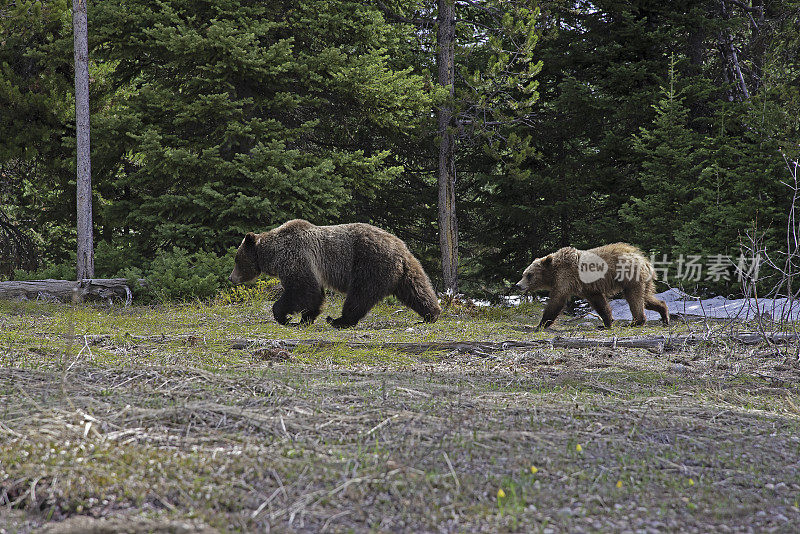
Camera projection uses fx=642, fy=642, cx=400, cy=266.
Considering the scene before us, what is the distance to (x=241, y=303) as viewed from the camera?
1157 centimetres

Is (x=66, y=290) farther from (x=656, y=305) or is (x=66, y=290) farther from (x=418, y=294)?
(x=656, y=305)

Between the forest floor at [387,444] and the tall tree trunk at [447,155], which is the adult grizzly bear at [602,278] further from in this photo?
the tall tree trunk at [447,155]

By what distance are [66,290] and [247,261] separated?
171 inches

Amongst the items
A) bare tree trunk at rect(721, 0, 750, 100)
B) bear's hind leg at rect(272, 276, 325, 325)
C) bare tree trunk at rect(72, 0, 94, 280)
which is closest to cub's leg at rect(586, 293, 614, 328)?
bear's hind leg at rect(272, 276, 325, 325)

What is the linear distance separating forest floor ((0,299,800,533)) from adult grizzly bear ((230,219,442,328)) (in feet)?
10.2

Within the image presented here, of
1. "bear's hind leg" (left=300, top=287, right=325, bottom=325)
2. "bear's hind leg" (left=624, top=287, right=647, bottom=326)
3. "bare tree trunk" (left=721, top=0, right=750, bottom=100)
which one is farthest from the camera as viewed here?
"bare tree trunk" (left=721, top=0, right=750, bottom=100)

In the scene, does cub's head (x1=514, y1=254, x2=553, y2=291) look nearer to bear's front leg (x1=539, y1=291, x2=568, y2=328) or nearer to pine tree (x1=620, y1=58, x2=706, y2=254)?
bear's front leg (x1=539, y1=291, x2=568, y2=328)

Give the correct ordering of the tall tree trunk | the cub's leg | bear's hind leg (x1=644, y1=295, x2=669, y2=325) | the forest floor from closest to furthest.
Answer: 1. the forest floor
2. the cub's leg
3. bear's hind leg (x1=644, y1=295, x2=669, y2=325)
4. the tall tree trunk

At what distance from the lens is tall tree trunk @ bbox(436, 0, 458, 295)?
14.3 metres

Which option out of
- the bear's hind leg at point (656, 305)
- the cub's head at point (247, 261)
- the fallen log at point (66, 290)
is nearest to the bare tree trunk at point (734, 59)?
the bear's hind leg at point (656, 305)

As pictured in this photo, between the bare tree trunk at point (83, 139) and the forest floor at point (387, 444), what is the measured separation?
25.5 ft

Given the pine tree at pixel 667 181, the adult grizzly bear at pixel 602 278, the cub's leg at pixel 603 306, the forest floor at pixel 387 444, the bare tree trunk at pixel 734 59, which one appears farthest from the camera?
the bare tree trunk at pixel 734 59

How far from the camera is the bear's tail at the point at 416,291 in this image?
867 centimetres

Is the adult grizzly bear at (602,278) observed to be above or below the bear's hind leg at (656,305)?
above
